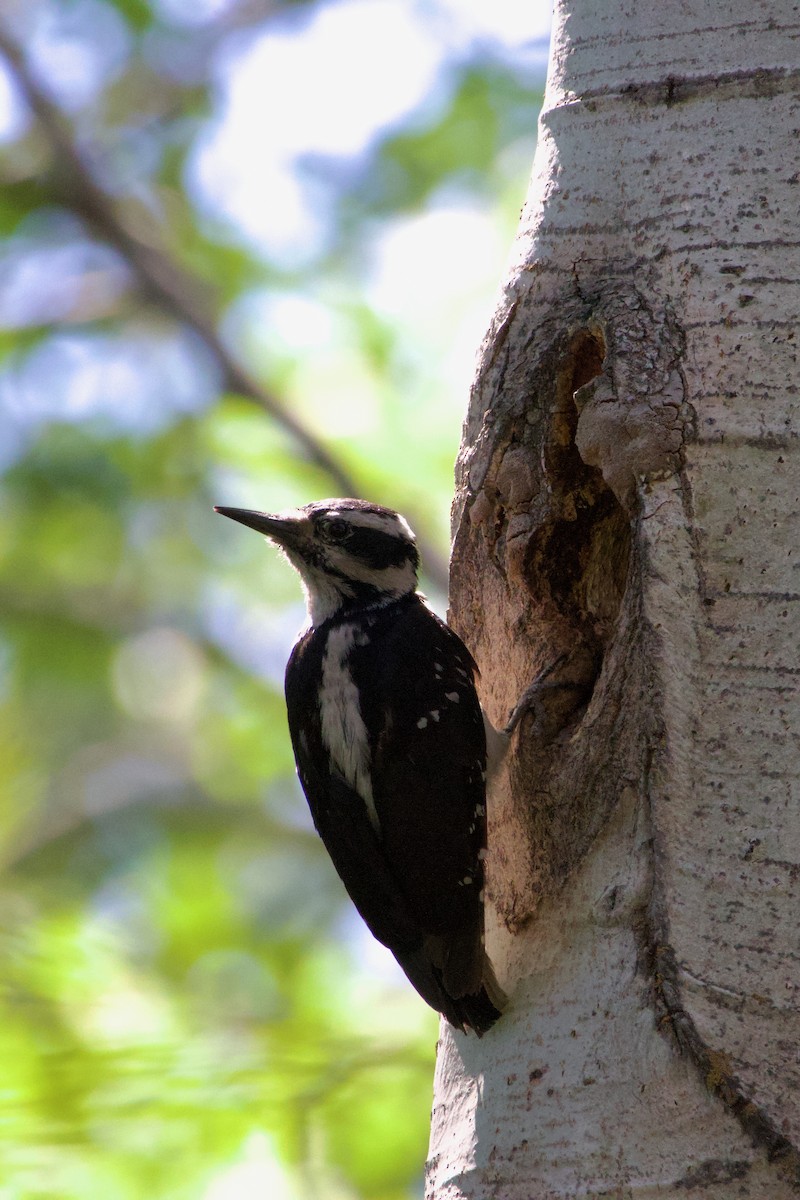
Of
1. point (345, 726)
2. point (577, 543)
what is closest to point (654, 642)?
point (577, 543)

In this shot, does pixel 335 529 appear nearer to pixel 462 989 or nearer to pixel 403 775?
pixel 403 775

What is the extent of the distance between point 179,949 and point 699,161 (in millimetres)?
4462

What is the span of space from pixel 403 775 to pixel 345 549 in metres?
0.86

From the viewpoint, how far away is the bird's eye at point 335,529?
3.87 meters

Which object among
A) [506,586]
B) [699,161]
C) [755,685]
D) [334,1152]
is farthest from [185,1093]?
[699,161]

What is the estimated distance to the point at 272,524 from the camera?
384cm

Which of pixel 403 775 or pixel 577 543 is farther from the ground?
pixel 577 543

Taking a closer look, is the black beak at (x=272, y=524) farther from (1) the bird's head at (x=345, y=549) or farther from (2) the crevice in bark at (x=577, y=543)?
(2) the crevice in bark at (x=577, y=543)

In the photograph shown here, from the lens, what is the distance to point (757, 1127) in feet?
6.72

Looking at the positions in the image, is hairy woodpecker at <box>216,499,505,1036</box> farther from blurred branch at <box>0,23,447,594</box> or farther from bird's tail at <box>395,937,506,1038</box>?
blurred branch at <box>0,23,447,594</box>

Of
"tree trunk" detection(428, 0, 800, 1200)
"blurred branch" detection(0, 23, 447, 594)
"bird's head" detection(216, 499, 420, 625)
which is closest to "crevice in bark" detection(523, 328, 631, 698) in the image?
"tree trunk" detection(428, 0, 800, 1200)

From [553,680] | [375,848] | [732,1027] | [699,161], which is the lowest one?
[732,1027]

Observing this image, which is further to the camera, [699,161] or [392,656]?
[392,656]

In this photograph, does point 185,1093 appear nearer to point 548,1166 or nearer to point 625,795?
point 548,1166
